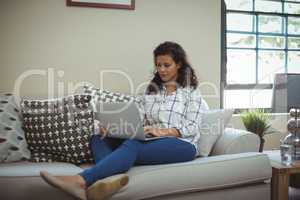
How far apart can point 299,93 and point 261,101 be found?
1.11 m

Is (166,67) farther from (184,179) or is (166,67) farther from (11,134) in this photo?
(11,134)

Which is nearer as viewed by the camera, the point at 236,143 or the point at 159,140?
the point at 159,140

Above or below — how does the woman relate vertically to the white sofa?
above

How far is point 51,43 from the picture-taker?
112 inches

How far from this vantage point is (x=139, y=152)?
2.13 metres

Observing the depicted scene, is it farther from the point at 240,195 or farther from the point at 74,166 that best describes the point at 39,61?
the point at 240,195

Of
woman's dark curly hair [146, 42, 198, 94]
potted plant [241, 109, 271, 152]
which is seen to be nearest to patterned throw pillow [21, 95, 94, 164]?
woman's dark curly hair [146, 42, 198, 94]

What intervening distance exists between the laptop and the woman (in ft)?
0.14

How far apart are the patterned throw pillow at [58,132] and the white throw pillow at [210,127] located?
68 cm

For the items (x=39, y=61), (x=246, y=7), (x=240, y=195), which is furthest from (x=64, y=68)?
(x=246, y=7)

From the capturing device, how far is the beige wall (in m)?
2.76

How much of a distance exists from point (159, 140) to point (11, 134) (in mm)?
844

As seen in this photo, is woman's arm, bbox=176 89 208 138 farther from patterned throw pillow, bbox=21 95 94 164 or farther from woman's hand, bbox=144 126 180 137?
patterned throw pillow, bbox=21 95 94 164

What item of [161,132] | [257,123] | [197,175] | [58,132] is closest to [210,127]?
[161,132]
